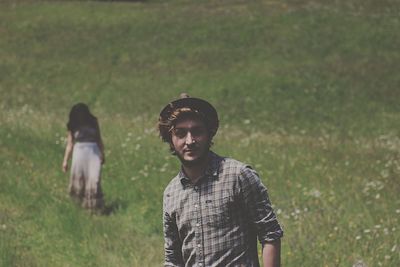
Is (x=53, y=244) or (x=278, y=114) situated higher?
(x=278, y=114)

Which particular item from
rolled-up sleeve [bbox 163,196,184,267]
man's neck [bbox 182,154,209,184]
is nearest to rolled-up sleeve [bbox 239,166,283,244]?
man's neck [bbox 182,154,209,184]

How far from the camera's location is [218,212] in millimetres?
4098

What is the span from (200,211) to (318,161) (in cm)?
1055

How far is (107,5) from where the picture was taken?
159 ft

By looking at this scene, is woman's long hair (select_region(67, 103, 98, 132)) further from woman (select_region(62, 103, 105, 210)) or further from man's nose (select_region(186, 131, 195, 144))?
man's nose (select_region(186, 131, 195, 144))

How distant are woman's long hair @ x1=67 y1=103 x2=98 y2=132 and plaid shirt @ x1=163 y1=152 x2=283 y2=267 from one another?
8.48 meters

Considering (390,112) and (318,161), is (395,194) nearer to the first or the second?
(318,161)

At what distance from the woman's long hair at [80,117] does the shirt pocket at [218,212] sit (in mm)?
8697

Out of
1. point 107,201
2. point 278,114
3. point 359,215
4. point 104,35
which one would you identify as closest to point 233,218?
point 359,215

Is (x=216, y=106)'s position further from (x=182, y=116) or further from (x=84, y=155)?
(x=182, y=116)

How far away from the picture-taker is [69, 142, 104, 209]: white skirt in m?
11.8

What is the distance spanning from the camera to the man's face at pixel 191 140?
408cm

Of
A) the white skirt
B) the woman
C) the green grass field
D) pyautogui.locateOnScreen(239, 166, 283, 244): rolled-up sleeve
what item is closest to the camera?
pyautogui.locateOnScreen(239, 166, 283, 244): rolled-up sleeve

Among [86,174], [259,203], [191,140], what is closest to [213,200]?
[259,203]
